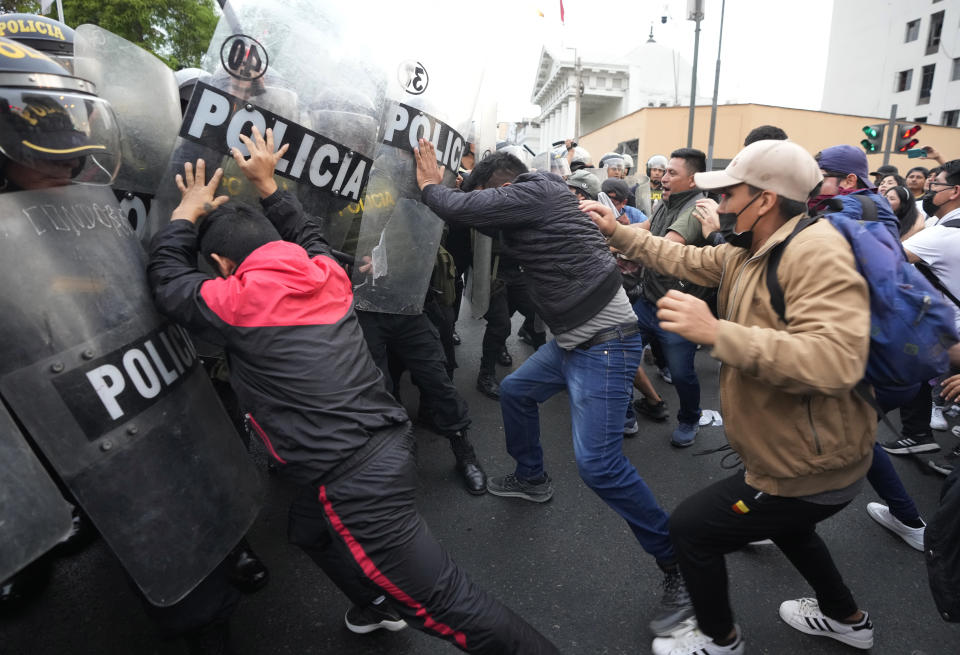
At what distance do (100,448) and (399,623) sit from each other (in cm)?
127

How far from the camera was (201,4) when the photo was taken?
15133 millimetres

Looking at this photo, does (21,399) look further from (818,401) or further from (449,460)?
(449,460)

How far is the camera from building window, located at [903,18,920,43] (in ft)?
99.7

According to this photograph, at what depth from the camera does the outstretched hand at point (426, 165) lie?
2334mm

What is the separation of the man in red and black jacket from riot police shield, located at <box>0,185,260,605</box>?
128mm

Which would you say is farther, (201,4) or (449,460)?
(201,4)

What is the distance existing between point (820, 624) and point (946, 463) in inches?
81.1

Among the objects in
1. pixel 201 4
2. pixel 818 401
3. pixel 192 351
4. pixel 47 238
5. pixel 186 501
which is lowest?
pixel 186 501

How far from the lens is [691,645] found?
1.87 m

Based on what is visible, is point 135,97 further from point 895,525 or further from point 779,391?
point 895,525

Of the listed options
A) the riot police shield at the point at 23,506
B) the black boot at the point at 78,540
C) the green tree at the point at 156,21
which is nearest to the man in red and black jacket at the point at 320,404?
the riot police shield at the point at 23,506

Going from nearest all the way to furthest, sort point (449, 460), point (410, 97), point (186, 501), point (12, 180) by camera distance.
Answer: point (12, 180)
point (186, 501)
point (410, 97)
point (449, 460)

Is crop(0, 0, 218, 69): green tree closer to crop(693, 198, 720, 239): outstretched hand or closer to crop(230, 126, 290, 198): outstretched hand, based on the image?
crop(230, 126, 290, 198): outstretched hand

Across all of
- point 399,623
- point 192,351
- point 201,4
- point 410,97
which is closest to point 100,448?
point 192,351
